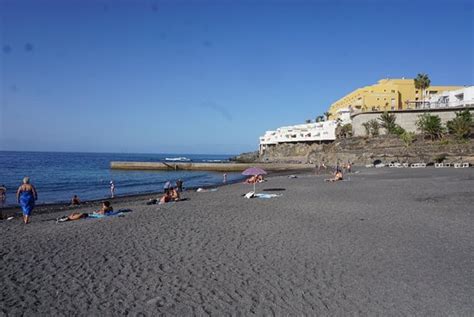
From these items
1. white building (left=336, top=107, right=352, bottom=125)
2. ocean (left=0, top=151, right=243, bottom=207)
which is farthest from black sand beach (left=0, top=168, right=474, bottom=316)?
white building (left=336, top=107, right=352, bottom=125)

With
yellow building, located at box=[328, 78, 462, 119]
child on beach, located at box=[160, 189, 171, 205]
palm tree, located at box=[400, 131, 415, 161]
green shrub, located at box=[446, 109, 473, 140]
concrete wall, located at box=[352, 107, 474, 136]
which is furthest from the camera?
yellow building, located at box=[328, 78, 462, 119]

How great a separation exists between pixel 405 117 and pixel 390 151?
11.2m

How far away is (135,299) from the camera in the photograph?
5.46m

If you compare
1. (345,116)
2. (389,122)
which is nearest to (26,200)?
(389,122)

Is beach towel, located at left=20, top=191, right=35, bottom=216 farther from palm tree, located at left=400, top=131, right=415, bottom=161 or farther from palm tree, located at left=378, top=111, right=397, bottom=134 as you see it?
palm tree, located at left=378, top=111, right=397, bottom=134

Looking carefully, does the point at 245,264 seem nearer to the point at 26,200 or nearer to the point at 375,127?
the point at 26,200

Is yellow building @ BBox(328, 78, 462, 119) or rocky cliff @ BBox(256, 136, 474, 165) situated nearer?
rocky cliff @ BBox(256, 136, 474, 165)

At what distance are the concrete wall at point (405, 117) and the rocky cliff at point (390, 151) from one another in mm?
4194

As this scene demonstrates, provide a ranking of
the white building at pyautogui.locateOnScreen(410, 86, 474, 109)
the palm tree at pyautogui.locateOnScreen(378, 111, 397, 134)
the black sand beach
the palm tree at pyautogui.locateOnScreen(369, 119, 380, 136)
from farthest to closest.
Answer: the palm tree at pyautogui.locateOnScreen(369, 119, 380, 136), the palm tree at pyautogui.locateOnScreen(378, 111, 397, 134), the white building at pyautogui.locateOnScreen(410, 86, 474, 109), the black sand beach

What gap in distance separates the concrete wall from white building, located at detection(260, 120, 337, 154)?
7957 millimetres

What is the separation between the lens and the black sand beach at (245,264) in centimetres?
529

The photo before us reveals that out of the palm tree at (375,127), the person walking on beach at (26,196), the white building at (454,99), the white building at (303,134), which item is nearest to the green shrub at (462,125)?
the white building at (454,99)

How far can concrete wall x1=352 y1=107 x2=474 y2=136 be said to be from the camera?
54.7 m

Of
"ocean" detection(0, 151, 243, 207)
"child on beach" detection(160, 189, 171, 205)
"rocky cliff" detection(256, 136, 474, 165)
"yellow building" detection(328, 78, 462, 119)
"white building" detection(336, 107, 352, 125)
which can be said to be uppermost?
"yellow building" detection(328, 78, 462, 119)
